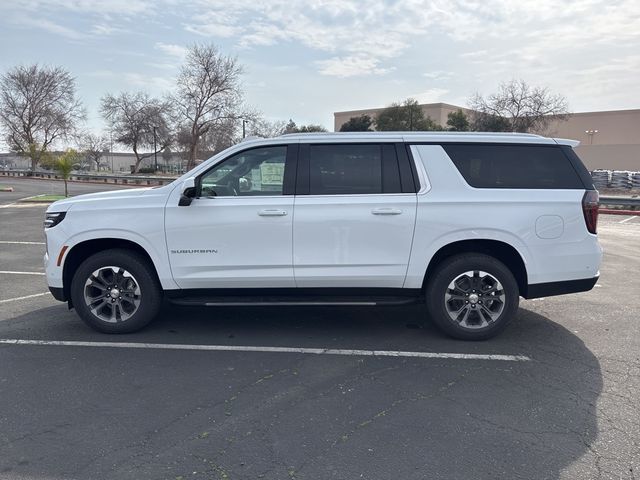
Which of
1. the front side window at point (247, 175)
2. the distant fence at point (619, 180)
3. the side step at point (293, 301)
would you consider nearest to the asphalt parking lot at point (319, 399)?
the side step at point (293, 301)

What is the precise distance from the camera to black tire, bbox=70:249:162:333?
5020 mm

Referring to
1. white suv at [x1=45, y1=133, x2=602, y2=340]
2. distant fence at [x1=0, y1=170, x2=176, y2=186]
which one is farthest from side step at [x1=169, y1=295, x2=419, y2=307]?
distant fence at [x1=0, y1=170, x2=176, y2=186]

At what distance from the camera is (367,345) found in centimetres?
491

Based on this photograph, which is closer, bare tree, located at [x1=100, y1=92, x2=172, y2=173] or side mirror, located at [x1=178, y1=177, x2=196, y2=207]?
side mirror, located at [x1=178, y1=177, x2=196, y2=207]

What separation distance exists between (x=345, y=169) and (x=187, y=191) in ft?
5.13

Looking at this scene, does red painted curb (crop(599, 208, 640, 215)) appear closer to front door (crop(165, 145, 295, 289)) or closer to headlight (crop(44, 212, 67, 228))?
front door (crop(165, 145, 295, 289))

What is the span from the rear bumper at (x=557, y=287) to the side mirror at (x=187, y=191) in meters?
3.45

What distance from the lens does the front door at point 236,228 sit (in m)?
4.86

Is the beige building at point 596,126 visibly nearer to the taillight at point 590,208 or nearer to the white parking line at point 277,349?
the taillight at point 590,208

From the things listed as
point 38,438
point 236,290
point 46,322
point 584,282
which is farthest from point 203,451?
point 584,282

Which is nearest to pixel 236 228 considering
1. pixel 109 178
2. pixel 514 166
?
pixel 514 166

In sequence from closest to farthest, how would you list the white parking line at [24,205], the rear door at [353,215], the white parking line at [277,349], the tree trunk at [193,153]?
1. the white parking line at [277,349]
2. the rear door at [353,215]
3. the white parking line at [24,205]
4. the tree trunk at [193,153]

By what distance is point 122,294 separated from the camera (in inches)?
201

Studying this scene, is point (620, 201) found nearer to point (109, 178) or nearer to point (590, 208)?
point (590, 208)
